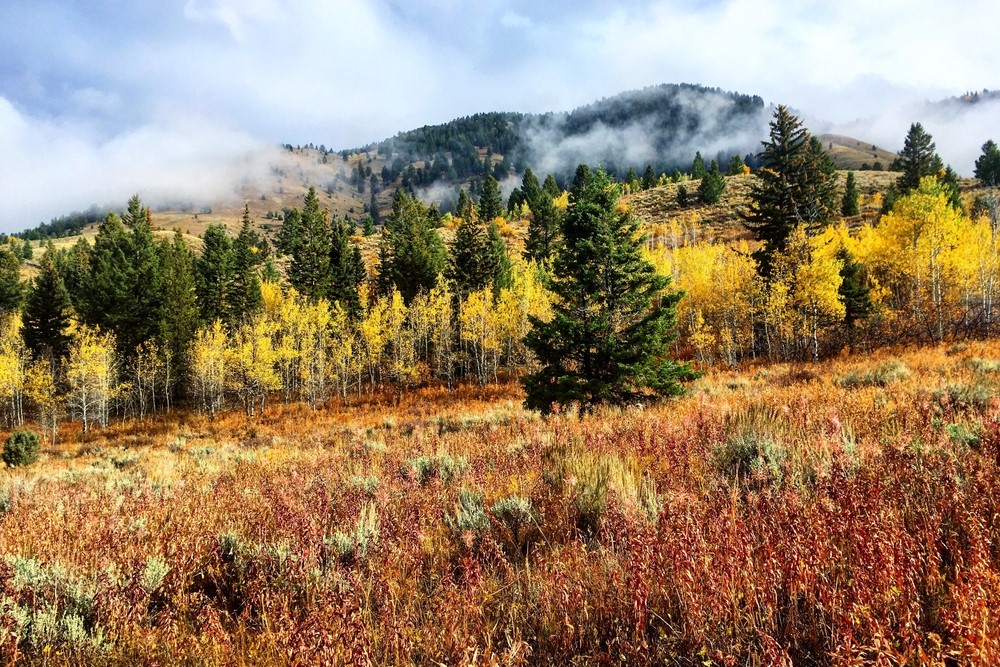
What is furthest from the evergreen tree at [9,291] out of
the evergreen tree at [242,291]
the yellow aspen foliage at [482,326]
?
the yellow aspen foliage at [482,326]

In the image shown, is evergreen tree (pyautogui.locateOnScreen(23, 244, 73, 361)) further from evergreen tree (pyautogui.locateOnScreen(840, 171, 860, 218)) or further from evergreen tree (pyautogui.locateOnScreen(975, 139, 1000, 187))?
evergreen tree (pyautogui.locateOnScreen(975, 139, 1000, 187))

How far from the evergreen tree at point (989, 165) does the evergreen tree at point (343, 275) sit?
10760 centimetres

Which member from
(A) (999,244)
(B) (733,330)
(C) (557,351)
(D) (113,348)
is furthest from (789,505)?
(D) (113,348)

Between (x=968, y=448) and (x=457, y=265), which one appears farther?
(x=457, y=265)

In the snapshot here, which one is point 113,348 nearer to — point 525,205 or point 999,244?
point 999,244

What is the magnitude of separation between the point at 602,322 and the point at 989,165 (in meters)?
116

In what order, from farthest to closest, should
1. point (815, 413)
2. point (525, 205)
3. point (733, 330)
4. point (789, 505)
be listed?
1. point (525, 205)
2. point (733, 330)
3. point (815, 413)
4. point (789, 505)

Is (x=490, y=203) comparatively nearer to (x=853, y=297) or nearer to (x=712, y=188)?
(x=712, y=188)

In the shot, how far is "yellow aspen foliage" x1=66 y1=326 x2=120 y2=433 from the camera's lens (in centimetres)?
4000

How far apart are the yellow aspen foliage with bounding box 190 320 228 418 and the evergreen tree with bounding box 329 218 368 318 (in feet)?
43.0

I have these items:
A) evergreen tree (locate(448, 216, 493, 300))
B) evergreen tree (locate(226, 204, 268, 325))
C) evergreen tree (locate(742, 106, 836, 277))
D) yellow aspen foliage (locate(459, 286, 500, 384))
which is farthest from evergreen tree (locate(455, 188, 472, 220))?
evergreen tree (locate(226, 204, 268, 325))

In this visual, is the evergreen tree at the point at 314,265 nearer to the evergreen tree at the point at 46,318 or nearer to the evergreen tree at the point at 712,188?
the evergreen tree at the point at 46,318

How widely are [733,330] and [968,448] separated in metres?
44.9

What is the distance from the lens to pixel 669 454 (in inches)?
196
